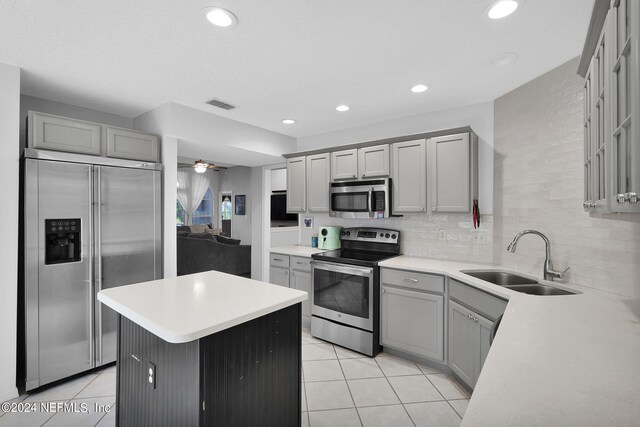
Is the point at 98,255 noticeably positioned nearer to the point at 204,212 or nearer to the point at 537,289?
the point at 537,289

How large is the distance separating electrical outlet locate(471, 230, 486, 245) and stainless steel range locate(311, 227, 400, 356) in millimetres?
Result: 772

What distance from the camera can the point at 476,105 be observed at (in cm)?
305

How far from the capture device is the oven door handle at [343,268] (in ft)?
9.79

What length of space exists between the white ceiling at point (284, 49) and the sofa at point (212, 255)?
334cm

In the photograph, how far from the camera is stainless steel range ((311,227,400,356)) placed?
2.98m

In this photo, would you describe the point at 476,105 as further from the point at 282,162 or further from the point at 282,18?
the point at 282,162

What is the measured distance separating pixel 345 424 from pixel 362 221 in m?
2.25

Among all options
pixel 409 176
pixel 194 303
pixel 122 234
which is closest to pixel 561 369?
pixel 194 303

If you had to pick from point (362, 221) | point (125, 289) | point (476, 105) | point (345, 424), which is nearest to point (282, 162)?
point (362, 221)

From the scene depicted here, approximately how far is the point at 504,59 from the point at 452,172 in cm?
99

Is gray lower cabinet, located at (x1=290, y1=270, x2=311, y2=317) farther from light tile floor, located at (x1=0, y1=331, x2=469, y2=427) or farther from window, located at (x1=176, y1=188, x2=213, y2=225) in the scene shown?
window, located at (x1=176, y1=188, x2=213, y2=225)

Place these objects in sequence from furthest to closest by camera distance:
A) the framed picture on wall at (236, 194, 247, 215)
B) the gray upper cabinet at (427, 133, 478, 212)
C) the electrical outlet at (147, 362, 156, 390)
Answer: the framed picture on wall at (236, 194, 247, 215) → the gray upper cabinet at (427, 133, 478, 212) → the electrical outlet at (147, 362, 156, 390)

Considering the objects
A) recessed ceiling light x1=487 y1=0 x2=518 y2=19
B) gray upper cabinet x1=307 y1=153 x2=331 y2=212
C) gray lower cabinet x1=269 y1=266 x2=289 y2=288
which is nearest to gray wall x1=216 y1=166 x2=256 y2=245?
gray lower cabinet x1=269 y1=266 x2=289 y2=288

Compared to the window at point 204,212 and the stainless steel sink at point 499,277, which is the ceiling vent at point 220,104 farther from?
the window at point 204,212
